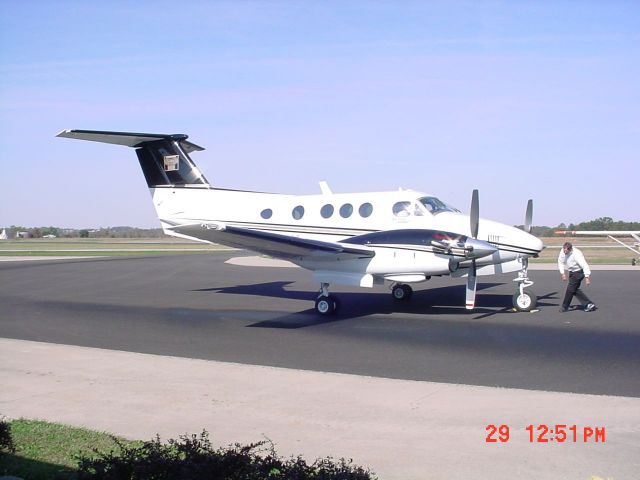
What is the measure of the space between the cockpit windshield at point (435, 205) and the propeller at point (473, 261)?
3.80 ft

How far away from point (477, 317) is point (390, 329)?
2674mm

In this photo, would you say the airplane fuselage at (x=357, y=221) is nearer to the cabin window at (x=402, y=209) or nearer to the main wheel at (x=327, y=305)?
the cabin window at (x=402, y=209)

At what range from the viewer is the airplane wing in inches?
559

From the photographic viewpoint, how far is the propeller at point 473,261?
14.5 m

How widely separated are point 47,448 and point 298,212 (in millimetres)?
12251

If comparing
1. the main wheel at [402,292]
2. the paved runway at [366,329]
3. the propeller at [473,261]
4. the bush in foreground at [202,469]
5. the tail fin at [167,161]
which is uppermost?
the tail fin at [167,161]

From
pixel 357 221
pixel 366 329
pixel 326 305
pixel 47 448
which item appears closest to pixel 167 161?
pixel 357 221

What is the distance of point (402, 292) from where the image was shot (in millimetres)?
17906

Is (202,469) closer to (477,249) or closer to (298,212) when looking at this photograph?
(477,249)

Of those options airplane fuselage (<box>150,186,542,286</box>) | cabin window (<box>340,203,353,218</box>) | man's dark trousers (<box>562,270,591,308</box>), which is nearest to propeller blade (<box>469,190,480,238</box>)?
airplane fuselage (<box>150,186,542,286</box>)

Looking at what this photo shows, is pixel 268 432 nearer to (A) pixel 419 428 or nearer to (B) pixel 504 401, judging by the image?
(A) pixel 419 428

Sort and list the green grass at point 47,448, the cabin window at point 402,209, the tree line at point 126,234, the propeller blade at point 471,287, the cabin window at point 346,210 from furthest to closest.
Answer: the tree line at point 126,234, the cabin window at point 346,210, the cabin window at point 402,209, the propeller blade at point 471,287, the green grass at point 47,448

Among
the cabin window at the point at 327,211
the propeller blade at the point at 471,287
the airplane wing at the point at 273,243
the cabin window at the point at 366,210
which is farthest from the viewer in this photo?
the cabin window at the point at 327,211
